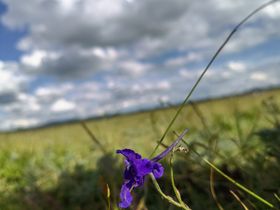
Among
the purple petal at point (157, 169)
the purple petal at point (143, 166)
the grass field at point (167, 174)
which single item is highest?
the purple petal at point (143, 166)

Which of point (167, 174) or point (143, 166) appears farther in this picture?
point (167, 174)

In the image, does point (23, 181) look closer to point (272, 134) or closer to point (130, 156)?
point (272, 134)

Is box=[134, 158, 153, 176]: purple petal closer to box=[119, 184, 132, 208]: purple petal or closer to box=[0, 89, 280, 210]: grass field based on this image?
box=[119, 184, 132, 208]: purple petal

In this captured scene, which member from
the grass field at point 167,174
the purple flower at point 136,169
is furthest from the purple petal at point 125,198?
the grass field at point 167,174

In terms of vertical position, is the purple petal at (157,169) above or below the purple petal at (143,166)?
below

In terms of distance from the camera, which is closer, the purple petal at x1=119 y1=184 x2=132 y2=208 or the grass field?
the purple petal at x1=119 y1=184 x2=132 y2=208

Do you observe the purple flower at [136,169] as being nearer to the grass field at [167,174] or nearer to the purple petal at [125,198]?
the purple petal at [125,198]

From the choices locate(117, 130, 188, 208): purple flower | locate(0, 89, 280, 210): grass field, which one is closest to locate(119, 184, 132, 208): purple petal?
locate(117, 130, 188, 208): purple flower

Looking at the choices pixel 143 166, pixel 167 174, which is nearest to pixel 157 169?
pixel 143 166

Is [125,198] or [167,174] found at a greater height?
[125,198]

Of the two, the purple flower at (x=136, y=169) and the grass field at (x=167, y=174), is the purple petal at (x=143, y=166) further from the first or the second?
the grass field at (x=167, y=174)

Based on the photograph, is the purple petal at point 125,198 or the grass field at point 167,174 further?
the grass field at point 167,174

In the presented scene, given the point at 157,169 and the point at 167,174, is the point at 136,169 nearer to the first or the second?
the point at 157,169
